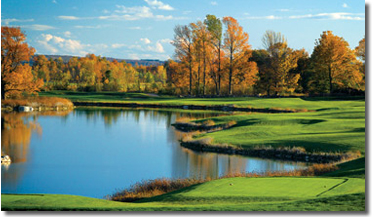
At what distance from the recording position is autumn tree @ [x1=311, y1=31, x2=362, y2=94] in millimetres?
60381

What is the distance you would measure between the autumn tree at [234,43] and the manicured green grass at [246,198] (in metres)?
52.3

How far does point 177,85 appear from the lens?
2943 inches

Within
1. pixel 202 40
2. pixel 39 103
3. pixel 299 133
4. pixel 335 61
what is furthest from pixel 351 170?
pixel 202 40

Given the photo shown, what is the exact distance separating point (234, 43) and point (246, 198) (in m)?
56.2

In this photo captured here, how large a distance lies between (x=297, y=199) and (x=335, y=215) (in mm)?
1817

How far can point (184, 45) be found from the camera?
238ft

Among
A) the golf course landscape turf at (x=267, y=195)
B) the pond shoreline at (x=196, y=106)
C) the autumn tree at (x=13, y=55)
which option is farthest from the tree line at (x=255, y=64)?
the golf course landscape turf at (x=267, y=195)

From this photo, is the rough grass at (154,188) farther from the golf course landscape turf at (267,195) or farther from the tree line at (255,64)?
the tree line at (255,64)

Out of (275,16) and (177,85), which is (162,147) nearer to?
(275,16)

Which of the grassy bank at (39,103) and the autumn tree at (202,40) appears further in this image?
the autumn tree at (202,40)

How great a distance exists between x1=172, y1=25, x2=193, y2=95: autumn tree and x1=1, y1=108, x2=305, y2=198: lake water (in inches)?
1331

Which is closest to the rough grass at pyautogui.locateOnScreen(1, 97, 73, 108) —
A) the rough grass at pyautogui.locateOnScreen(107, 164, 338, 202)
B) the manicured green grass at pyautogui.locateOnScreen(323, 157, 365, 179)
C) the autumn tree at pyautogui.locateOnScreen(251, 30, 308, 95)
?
the autumn tree at pyautogui.locateOnScreen(251, 30, 308, 95)

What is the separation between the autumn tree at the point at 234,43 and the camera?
65.8 meters

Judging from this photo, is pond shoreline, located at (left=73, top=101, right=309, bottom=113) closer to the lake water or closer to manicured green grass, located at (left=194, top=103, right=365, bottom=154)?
manicured green grass, located at (left=194, top=103, right=365, bottom=154)
